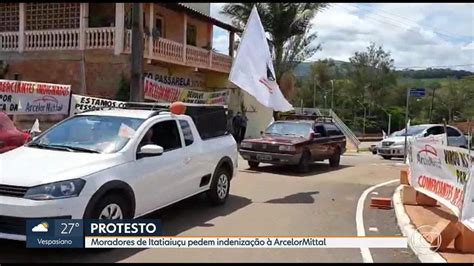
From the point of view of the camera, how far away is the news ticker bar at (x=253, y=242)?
6.09 metres

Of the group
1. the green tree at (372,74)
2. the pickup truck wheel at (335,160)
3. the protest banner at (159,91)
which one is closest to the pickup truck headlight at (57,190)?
the pickup truck wheel at (335,160)

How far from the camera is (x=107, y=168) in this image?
19.5 feet

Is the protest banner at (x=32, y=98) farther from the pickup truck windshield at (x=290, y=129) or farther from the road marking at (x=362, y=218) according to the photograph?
the road marking at (x=362, y=218)

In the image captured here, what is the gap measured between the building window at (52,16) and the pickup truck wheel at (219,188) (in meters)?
14.2

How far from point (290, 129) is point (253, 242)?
9066 millimetres

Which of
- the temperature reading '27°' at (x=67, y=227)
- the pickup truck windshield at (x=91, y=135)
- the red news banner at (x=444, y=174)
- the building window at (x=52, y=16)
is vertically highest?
the building window at (x=52, y=16)

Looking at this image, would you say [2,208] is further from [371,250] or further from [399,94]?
[399,94]

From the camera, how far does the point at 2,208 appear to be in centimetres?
535

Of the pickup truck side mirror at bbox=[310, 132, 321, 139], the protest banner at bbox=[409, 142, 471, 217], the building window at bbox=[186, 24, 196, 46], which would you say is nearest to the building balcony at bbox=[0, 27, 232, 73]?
the building window at bbox=[186, 24, 196, 46]

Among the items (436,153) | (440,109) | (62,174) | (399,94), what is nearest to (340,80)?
(399,94)

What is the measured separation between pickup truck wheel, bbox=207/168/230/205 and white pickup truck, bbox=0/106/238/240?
3 cm

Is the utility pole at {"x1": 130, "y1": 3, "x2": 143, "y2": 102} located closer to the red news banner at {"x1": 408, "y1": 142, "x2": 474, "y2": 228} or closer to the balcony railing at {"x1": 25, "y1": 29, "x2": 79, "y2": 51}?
the red news banner at {"x1": 408, "y1": 142, "x2": 474, "y2": 228}

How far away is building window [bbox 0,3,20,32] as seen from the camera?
2233 cm

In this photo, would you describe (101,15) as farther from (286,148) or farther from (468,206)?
(468,206)
